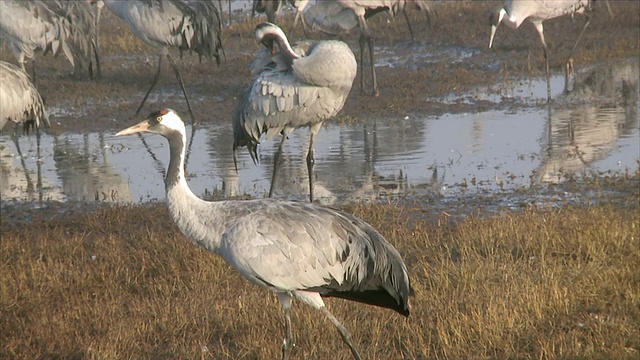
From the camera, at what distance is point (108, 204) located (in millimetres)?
8859

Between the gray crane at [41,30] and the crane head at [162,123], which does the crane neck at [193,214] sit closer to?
the crane head at [162,123]

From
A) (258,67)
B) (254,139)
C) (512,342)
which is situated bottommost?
(512,342)

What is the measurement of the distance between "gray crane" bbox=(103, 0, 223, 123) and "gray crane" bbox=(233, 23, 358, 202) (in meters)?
3.83

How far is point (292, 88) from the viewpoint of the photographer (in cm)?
840

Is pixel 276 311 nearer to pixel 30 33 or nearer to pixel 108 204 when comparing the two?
pixel 108 204

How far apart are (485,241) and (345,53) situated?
220 cm

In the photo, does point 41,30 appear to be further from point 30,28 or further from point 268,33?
point 268,33

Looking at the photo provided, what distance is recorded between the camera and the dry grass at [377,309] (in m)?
5.42

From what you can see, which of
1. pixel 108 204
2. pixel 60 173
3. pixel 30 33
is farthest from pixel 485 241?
pixel 30 33

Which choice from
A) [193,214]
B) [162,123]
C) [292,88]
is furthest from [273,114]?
[193,214]

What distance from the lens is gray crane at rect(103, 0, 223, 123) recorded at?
40.5ft

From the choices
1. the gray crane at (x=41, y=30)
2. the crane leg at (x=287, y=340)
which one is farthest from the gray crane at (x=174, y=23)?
the crane leg at (x=287, y=340)

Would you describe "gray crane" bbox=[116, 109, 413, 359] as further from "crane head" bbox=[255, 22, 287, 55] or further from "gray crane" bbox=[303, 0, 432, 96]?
"gray crane" bbox=[303, 0, 432, 96]

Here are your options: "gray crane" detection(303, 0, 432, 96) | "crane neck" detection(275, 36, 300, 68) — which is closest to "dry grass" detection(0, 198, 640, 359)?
"crane neck" detection(275, 36, 300, 68)
